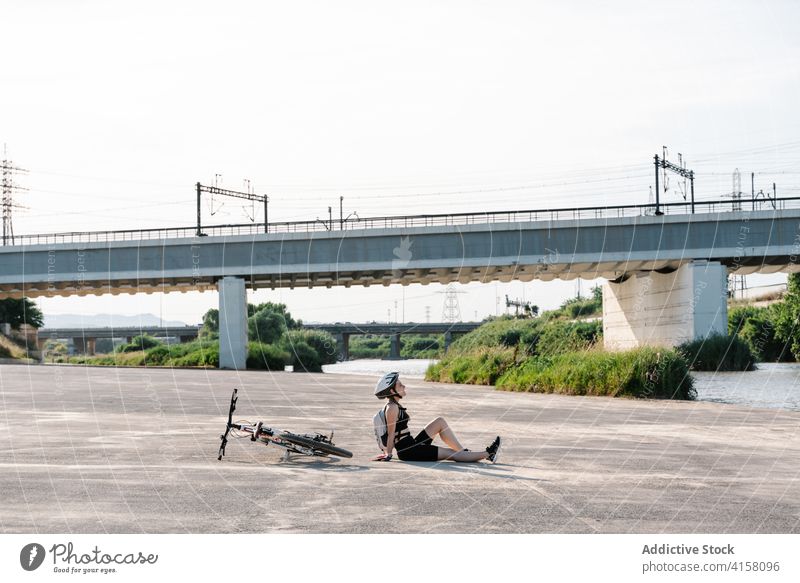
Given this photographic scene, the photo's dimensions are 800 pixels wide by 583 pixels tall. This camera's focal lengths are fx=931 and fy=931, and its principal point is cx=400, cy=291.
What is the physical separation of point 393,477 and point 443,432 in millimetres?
1596

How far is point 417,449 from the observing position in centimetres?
1174

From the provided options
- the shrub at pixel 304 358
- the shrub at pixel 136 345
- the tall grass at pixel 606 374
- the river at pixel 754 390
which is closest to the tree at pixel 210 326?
the shrub at pixel 136 345

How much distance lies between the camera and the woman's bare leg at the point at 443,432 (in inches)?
465

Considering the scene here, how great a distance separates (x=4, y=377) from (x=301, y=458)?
23.5 meters

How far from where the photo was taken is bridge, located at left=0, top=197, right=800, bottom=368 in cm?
5294

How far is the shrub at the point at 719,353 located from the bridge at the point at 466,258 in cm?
269

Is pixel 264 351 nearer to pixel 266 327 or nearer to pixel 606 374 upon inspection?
pixel 266 327

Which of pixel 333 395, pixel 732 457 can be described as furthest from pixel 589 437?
pixel 333 395

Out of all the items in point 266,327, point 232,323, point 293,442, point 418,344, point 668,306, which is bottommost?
point 418,344

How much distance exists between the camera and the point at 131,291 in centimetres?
6178

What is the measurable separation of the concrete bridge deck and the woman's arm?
237 millimetres

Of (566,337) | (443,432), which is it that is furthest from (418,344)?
(443,432)

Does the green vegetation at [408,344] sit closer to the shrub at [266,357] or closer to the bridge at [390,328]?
the bridge at [390,328]
